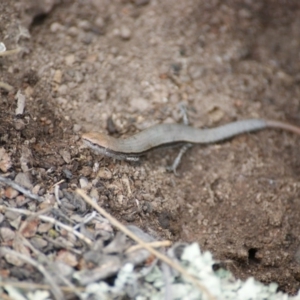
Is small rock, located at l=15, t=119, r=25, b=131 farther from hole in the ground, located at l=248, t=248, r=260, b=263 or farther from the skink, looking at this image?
hole in the ground, located at l=248, t=248, r=260, b=263

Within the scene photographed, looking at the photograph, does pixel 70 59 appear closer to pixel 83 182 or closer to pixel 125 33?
pixel 125 33

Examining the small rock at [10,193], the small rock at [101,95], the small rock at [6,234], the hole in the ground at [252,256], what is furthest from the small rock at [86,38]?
the hole in the ground at [252,256]

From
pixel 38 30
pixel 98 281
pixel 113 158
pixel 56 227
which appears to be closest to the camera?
pixel 98 281

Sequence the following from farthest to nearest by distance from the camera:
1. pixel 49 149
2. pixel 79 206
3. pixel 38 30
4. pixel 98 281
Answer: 1. pixel 38 30
2. pixel 49 149
3. pixel 79 206
4. pixel 98 281

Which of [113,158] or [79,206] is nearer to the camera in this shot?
[79,206]

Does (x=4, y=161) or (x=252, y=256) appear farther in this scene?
(x=252, y=256)

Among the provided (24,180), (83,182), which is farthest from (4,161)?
(83,182)

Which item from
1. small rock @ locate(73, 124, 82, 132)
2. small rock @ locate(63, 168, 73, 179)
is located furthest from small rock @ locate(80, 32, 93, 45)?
small rock @ locate(63, 168, 73, 179)

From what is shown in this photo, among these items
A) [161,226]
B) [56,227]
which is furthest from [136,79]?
[56,227]

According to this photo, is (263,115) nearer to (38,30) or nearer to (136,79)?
(136,79)
